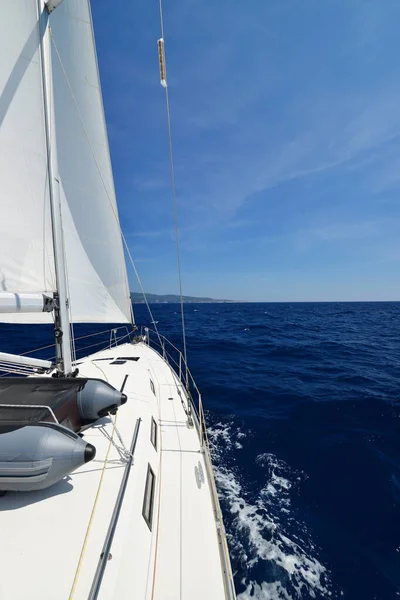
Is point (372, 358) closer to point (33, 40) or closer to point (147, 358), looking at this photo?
point (147, 358)

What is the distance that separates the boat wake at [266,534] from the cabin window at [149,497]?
5.42 ft

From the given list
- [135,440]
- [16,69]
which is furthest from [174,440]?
[16,69]

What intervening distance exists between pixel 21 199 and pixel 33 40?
7.68 feet

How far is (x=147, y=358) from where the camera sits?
7.46 m

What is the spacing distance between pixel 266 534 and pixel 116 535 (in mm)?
2744

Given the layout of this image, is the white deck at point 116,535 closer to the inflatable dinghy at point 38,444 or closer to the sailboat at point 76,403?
the sailboat at point 76,403

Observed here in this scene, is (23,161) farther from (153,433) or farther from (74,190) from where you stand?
(153,433)

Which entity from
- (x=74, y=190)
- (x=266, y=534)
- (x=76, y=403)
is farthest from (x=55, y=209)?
(x=266, y=534)

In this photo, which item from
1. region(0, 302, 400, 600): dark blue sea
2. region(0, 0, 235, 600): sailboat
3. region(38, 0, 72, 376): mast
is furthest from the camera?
region(38, 0, 72, 376): mast

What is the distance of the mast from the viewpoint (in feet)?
11.6

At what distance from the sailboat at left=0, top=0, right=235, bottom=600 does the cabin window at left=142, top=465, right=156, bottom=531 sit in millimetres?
21

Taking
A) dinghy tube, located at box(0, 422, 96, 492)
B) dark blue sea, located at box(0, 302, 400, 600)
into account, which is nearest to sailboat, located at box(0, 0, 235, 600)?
dinghy tube, located at box(0, 422, 96, 492)

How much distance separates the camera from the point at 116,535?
1966 mm

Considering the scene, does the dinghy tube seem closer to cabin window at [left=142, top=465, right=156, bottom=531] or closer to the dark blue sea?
cabin window at [left=142, top=465, right=156, bottom=531]
